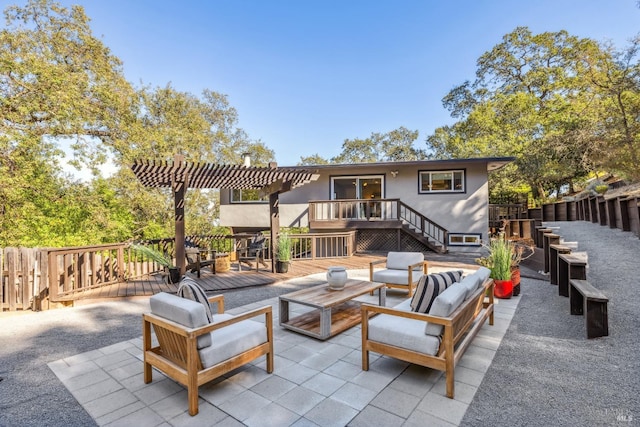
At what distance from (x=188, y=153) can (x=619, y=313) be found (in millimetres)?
17786

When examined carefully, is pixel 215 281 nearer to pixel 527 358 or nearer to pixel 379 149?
pixel 527 358

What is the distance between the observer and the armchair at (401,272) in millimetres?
5531

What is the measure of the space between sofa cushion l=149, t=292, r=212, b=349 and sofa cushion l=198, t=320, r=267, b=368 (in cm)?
9

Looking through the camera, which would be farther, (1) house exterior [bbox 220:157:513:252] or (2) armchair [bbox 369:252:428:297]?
(1) house exterior [bbox 220:157:513:252]

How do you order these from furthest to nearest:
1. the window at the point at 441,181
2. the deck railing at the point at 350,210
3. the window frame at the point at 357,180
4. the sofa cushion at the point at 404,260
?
the window frame at the point at 357,180 < the window at the point at 441,181 < the deck railing at the point at 350,210 < the sofa cushion at the point at 404,260

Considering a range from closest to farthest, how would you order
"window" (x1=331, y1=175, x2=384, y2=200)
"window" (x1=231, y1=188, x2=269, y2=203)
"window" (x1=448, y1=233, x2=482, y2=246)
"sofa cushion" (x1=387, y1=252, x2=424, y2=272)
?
"sofa cushion" (x1=387, y1=252, x2=424, y2=272), "window" (x1=448, y1=233, x2=482, y2=246), "window" (x1=331, y1=175, x2=384, y2=200), "window" (x1=231, y1=188, x2=269, y2=203)

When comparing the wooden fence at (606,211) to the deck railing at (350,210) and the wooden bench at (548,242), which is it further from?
the deck railing at (350,210)

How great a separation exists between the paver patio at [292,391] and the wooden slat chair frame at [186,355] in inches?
7.9

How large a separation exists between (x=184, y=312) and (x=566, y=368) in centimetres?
363

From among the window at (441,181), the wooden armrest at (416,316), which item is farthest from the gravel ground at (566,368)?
the window at (441,181)

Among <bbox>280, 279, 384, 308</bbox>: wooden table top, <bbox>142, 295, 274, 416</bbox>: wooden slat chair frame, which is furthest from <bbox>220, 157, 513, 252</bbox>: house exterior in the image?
<bbox>142, 295, 274, 416</bbox>: wooden slat chair frame

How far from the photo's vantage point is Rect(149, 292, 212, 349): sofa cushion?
2.41 m

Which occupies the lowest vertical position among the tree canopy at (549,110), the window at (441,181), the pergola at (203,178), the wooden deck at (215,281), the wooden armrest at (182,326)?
the wooden deck at (215,281)

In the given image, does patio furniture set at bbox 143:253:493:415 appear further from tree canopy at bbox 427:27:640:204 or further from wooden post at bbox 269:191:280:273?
tree canopy at bbox 427:27:640:204
